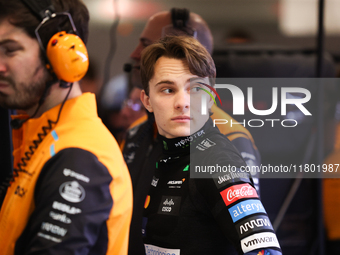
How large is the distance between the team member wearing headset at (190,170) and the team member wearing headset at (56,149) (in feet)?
0.38

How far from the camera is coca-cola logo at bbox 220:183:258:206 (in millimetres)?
730

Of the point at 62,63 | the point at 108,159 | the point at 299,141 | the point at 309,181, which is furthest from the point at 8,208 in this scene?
the point at 309,181

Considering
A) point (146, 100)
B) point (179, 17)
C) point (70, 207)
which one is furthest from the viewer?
point (179, 17)

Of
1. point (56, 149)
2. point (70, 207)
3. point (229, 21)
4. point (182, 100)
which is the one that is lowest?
point (70, 207)

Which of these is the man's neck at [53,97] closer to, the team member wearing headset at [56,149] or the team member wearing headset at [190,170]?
the team member wearing headset at [56,149]

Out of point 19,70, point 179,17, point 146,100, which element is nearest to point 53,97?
point 19,70

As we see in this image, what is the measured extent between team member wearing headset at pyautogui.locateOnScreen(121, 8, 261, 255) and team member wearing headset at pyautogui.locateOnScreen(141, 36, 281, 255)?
0.23 feet

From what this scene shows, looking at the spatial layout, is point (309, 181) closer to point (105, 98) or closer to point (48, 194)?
point (105, 98)

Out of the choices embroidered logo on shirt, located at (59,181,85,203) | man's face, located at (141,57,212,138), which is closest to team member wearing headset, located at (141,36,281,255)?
man's face, located at (141,57,212,138)

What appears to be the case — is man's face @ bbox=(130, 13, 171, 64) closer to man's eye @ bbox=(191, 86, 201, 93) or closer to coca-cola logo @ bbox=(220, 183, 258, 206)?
man's eye @ bbox=(191, 86, 201, 93)

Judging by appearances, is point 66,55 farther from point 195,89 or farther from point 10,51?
point 195,89

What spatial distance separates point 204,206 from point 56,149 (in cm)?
37

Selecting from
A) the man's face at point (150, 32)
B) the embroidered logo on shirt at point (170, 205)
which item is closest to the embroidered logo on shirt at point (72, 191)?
the embroidered logo on shirt at point (170, 205)

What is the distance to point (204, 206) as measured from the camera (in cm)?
78
